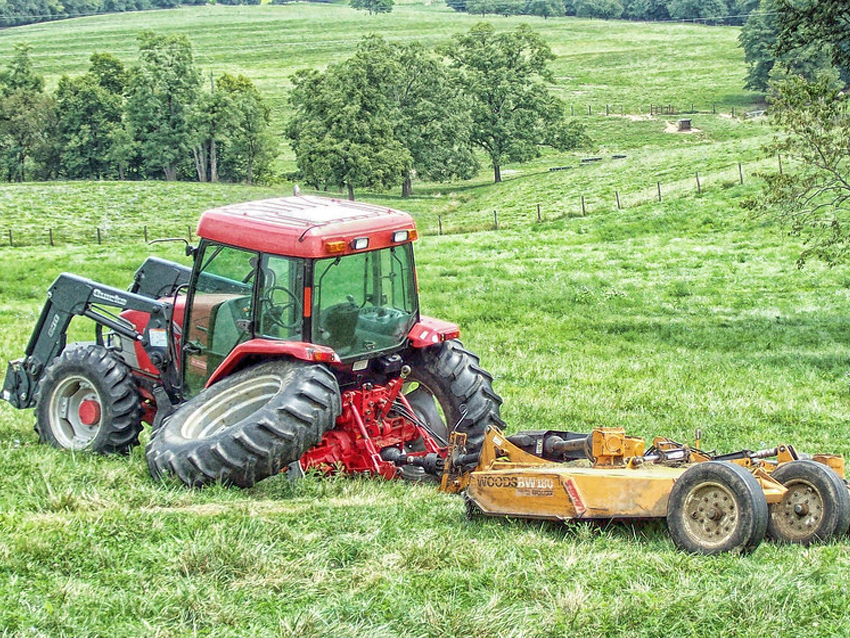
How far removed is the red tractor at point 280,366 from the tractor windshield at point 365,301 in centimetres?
1

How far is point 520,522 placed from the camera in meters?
8.05

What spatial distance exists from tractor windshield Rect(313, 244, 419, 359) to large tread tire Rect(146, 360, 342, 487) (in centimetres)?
52

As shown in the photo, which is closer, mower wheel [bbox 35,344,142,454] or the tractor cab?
the tractor cab

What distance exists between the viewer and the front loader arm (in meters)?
10.9

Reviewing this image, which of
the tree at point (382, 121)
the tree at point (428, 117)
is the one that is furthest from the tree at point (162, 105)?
the tree at point (428, 117)

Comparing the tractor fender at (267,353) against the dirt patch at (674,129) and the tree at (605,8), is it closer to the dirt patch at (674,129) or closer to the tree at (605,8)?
the dirt patch at (674,129)

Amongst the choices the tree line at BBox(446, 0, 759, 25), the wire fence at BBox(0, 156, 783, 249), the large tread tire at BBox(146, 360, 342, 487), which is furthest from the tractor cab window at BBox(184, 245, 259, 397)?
the tree line at BBox(446, 0, 759, 25)

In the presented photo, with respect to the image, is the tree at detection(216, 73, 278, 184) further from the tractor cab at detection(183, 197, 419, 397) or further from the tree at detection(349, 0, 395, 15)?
the tree at detection(349, 0, 395, 15)

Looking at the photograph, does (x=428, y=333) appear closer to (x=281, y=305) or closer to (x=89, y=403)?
(x=281, y=305)

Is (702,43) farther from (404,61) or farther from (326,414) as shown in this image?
(326,414)

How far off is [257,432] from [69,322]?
3856 millimetres

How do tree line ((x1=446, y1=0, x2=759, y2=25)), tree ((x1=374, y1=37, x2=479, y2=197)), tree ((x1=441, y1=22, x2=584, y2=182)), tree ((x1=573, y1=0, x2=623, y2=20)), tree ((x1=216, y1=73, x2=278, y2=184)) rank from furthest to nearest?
1. tree ((x1=573, y1=0, x2=623, y2=20))
2. tree line ((x1=446, y1=0, x2=759, y2=25))
3. tree ((x1=216, y1=73, x2=278, y2=184))
4. tree ((x1=441, y1=22, x2=584, y2=182))
5. tree ((x1=374, y1=37, x2=479, y2=197))

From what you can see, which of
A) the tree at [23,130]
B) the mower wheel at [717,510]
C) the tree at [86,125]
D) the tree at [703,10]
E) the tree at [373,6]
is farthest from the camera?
the tree at [373,6]

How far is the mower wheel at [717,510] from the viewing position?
261 inches
